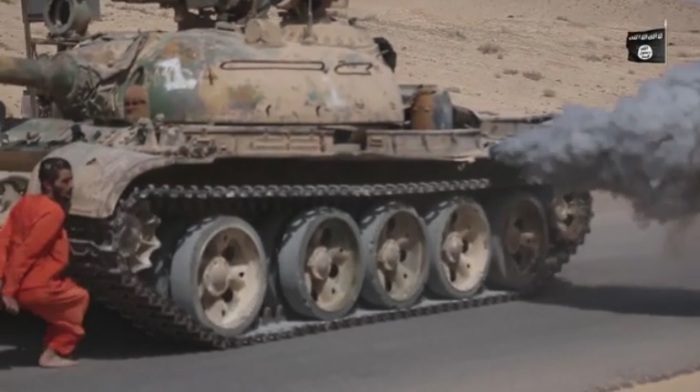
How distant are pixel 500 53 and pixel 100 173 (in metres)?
33.2

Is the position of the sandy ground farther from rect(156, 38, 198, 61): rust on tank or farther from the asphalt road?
rect(156, 38, 198, 61): rust on tank

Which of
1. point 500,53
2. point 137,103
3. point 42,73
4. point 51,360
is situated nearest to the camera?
point 51,360

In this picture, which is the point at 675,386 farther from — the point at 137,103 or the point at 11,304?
the point at 137,103

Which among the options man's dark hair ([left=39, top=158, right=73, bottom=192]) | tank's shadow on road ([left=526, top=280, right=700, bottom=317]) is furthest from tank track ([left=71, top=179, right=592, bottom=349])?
tank's shadow on road ([left=526, top=280, right=700, bottom=317])

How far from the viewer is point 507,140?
13430 millimetres

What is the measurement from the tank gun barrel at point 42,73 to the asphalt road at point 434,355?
1903 millimetres

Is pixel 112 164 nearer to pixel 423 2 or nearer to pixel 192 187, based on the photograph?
pixel 192 187

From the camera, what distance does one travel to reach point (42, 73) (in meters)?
11.8

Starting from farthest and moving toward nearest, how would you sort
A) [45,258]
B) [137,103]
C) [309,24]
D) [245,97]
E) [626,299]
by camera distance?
[626,299] → [309,24] → [245,97] → [137,103] → [45,258]

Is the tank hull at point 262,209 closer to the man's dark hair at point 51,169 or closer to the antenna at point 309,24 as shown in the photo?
the man's dark hair at point 51,169

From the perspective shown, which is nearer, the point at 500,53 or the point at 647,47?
the point at 500,53

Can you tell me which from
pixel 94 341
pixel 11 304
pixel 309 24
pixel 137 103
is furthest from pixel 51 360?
pixel 309 24

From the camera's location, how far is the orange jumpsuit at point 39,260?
9.77 meters

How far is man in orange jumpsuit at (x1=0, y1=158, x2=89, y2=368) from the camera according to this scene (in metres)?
9.77
